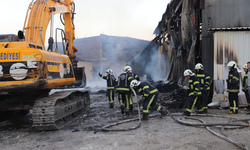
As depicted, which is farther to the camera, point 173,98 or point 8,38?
point 173,98

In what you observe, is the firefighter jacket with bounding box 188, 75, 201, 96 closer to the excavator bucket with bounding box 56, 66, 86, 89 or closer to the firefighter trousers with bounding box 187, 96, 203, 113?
the firefighter trousers with bounding box 187, 96, 203, 113

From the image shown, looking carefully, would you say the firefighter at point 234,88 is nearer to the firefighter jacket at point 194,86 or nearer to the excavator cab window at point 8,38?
the firefighter jacket at point 194,86

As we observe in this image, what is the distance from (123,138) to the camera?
500 centimetres

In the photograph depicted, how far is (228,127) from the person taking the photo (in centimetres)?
540

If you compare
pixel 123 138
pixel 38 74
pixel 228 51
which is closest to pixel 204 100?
pixel 228 51

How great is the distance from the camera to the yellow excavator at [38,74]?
17.7 ft

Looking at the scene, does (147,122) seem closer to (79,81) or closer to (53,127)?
(53,127)

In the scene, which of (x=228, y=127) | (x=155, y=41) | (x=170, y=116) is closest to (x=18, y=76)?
(x=170, y=116)

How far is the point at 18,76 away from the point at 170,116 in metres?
4.57

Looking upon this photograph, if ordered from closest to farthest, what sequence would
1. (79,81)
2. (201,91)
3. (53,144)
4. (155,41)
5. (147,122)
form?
(53,144) → (147,122) → (201,91) → (79,81) → (155,41)

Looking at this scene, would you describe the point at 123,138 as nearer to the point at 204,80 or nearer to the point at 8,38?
the point at 204,80

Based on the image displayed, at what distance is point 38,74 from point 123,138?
258 centimetres

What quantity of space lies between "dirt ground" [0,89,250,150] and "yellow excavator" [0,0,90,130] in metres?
0.53

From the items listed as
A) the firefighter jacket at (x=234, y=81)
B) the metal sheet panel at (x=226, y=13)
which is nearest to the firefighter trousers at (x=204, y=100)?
the firefighter jacket at (x=234, y=81)
